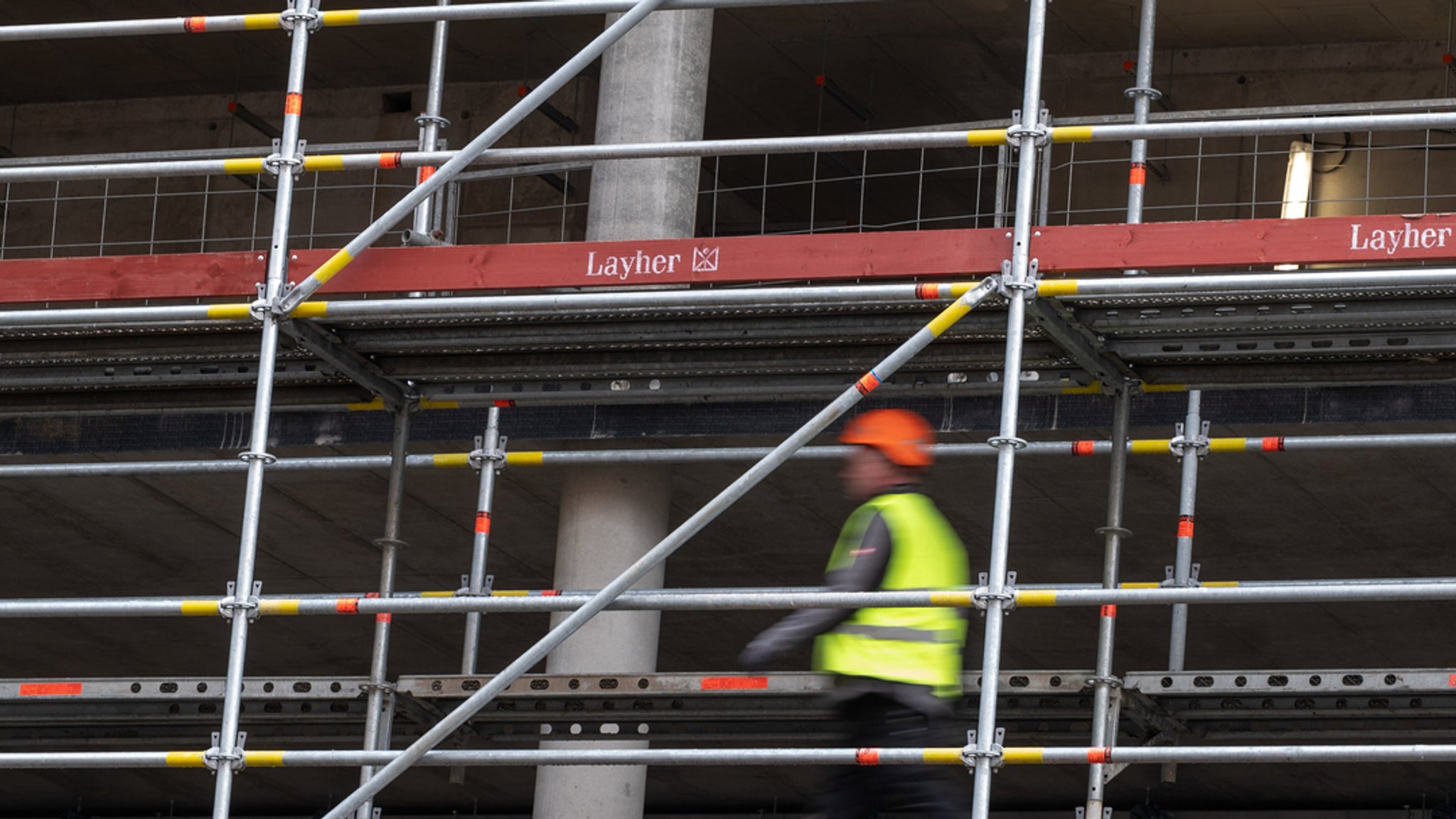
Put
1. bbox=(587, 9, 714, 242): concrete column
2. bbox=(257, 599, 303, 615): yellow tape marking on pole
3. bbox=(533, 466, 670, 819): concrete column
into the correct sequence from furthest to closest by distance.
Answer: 1. bbox=(587, 9, 714, 242): concrete column
2. bbox=(533, 466, 670, 819): concrete column
3. bbox=(257, 599, 303, 615): yellow tape marking on pole

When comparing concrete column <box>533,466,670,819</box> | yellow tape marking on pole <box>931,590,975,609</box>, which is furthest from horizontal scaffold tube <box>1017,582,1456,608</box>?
concrete column <box>533,466,670,819</box>

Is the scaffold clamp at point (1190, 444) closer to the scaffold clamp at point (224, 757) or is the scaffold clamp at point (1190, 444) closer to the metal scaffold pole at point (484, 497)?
the metal scaffold pole at point (484, 497)

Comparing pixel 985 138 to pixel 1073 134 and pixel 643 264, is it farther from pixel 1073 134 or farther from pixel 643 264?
pixel 643 264

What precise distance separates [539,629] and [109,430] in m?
5.29

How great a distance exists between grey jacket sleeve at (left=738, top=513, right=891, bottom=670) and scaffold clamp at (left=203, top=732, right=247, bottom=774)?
275cm

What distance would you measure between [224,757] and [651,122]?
556cm

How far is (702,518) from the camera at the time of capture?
27.9 feet

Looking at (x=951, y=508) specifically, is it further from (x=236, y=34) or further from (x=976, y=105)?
(x=236, y=34)

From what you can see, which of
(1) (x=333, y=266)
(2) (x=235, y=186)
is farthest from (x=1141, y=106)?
(2) (x=235, y=186)

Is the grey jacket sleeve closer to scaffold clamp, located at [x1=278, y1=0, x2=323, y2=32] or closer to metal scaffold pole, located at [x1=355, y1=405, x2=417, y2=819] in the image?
metal scaffold pole, located at [x1=355, y1=405, x2=417, y2=819]

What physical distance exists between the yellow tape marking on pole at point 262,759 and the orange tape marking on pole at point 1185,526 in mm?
4201

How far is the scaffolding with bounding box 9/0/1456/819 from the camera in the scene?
8.47m

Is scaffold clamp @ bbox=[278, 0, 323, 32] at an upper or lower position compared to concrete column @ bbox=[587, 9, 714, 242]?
lower

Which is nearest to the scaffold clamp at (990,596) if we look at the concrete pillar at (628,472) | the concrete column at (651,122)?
the concrete pillar at (628,472)
